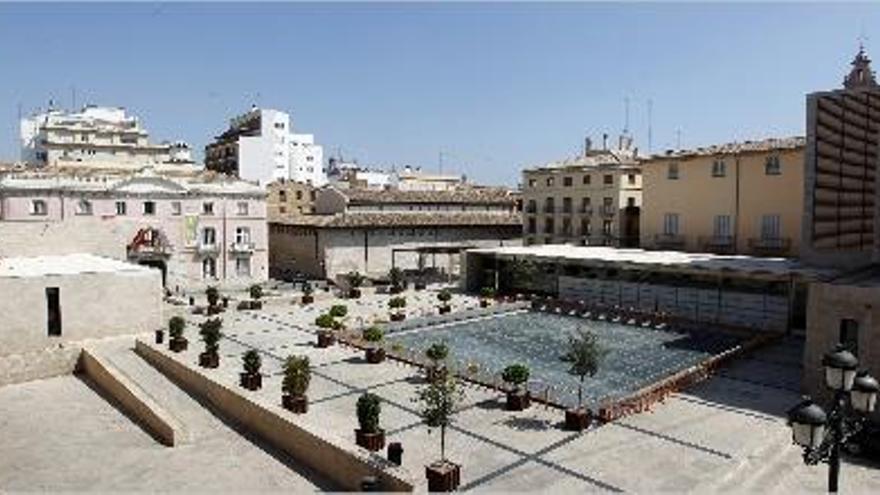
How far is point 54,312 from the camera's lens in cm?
3722

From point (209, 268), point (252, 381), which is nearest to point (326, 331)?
point (252, 381)

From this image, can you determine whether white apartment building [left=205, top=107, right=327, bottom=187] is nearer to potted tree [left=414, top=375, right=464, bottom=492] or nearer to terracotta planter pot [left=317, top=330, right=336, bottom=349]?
terracotta planter pot [left=317, top=330, right=336, bottom=349]

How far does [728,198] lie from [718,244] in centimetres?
322

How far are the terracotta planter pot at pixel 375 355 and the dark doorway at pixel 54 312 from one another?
17.3 m

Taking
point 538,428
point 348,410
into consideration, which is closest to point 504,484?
point 538,428

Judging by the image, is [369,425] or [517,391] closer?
[369,425]

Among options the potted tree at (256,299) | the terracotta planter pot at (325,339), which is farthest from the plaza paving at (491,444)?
the potted tree at (256,299)

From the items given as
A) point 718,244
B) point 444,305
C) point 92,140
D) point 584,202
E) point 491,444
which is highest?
point 92,140

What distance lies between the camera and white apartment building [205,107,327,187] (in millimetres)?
101375

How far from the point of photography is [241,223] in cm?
5941

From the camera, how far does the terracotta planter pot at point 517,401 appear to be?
24.8 meters

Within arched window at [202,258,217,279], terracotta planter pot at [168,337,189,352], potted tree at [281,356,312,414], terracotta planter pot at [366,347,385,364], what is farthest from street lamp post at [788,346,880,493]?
arched window at [202,258,217,279]

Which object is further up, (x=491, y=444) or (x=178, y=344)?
(x=178, y=344)

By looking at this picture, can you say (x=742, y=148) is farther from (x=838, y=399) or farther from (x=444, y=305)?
(x=838, y=399)
